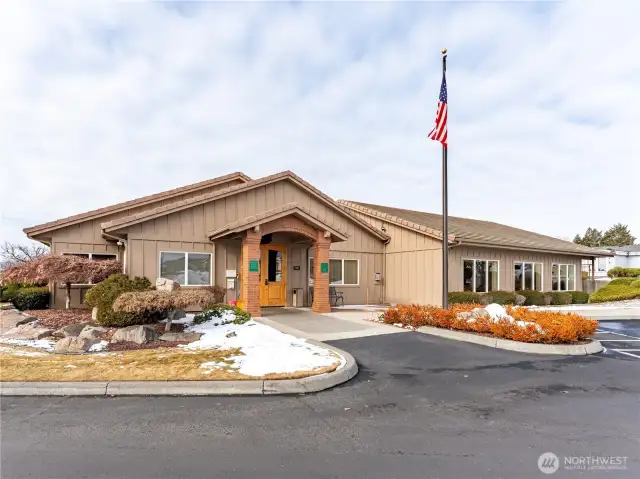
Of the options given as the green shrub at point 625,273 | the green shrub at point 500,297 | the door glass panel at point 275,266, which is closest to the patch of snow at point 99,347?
the door glass panel at point 275,266

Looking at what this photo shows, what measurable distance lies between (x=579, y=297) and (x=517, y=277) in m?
5.25

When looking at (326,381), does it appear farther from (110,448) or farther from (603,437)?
(603,437)

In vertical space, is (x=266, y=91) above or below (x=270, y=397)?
above

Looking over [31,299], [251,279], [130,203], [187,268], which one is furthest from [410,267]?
[31,299]

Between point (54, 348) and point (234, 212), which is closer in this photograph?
point (54, 348)

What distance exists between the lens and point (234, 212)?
15.2 m

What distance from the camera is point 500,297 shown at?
1775cm

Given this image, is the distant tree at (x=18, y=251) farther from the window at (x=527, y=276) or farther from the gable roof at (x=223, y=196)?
the window at (x=527, y=276)

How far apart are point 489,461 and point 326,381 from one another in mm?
2851

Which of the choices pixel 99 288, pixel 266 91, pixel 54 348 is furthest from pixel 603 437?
pixel 266 91

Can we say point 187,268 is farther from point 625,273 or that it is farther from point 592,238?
point 592,238

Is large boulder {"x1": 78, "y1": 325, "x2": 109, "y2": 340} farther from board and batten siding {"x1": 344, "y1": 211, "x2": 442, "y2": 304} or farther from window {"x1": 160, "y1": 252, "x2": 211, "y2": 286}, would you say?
board and batten siding {"x1": 344, "y1": 211, "x2": 442, "y2": 304}

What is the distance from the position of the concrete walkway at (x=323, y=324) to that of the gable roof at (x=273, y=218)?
3.02 metres

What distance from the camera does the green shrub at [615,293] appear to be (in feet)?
76.5
